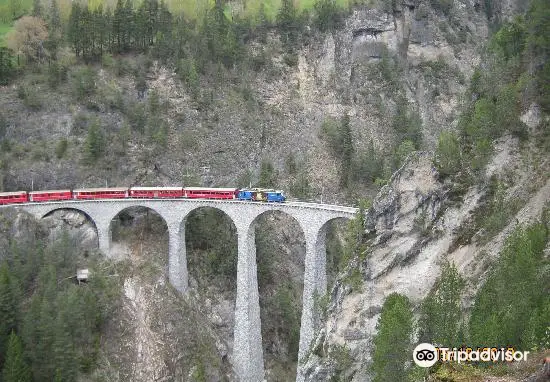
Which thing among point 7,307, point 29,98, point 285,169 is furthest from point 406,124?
point 7,307

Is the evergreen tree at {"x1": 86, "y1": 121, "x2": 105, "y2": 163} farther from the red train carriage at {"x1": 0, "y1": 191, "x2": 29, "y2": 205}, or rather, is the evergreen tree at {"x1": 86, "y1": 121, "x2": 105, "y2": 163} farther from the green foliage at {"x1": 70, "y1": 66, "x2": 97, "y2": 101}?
the red train carriage at {"x1": 0, "y1": 191, "x2": 29, "y2": 205}

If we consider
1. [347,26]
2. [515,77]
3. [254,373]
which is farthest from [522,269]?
Answer: [347,26]

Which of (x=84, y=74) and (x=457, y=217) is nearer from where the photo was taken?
(x=457, y=217)

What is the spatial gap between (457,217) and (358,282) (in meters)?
8.21

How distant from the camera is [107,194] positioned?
59.4m

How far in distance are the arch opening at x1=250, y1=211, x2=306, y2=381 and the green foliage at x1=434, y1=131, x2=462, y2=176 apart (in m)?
24.1

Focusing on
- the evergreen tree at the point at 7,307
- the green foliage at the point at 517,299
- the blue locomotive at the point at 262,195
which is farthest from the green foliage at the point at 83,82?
the green foliage at the point at 517,299

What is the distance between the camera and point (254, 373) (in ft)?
184

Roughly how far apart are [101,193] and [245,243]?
1738 cm

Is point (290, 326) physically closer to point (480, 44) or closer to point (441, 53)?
point (441, 53)

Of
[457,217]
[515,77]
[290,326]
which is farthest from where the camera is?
[290,326]

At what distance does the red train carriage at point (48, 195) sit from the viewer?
192 ft

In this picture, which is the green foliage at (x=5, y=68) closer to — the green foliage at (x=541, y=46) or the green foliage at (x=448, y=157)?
the green foliage at (x=448, y=157)

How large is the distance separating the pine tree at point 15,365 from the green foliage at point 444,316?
30.9m
